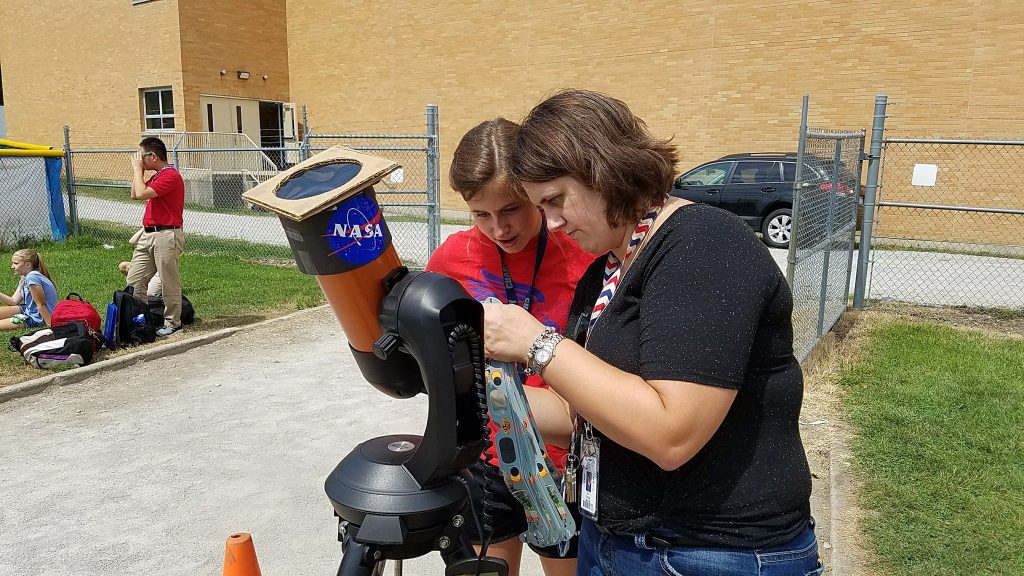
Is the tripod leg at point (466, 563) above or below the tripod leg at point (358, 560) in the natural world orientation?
below

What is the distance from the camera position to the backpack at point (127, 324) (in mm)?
6910

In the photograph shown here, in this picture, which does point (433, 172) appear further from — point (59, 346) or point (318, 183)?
point (318, 183)

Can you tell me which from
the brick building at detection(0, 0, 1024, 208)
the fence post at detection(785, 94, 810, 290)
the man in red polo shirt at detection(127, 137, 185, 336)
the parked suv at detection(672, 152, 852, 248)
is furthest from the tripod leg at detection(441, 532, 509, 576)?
the parked suv at detection(672, 152, 852, 248)

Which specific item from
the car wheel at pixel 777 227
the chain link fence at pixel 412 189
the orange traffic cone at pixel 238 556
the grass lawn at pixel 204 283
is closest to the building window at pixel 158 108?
the chain link fence at pixel 412 189

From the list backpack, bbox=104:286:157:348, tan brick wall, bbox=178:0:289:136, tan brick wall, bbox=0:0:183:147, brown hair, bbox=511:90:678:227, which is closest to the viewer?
brown hair, bbox=511:90:678:227

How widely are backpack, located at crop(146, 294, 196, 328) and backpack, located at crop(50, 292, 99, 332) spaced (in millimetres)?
448

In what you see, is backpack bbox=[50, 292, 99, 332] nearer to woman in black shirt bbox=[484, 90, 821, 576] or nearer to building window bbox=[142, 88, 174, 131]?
woman in black shirt bbox=[484, 90, 821, 576]

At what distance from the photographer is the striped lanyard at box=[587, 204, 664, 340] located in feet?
4.74

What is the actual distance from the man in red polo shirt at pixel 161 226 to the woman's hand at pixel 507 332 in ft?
22.1

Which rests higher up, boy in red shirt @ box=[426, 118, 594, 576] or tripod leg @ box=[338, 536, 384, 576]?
boy in red shirt @ box=[426, 118, 594, 576]

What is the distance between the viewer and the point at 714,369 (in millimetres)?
1259

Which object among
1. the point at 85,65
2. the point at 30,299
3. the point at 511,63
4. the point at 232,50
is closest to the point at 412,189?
the point at 511,63

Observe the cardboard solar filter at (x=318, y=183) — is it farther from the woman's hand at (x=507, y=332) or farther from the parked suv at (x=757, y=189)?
the parked suv at (x=757, y=189)

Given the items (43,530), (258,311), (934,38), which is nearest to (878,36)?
(934,38)
